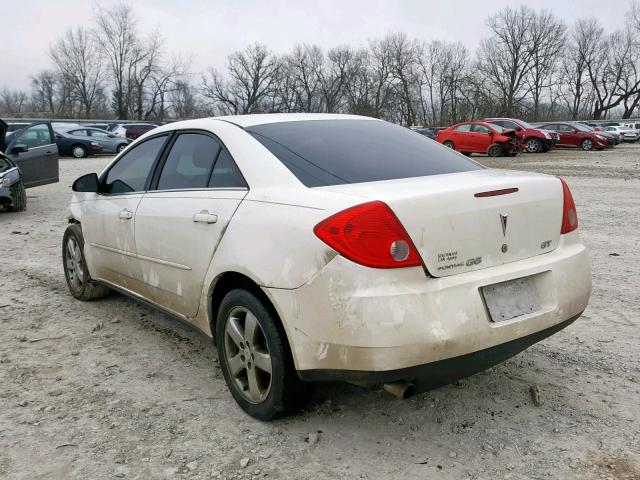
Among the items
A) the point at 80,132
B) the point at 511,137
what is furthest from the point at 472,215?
the point at 80,132

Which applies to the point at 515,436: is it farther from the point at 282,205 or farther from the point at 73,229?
the point at 73,229

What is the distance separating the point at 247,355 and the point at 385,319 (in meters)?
0.88

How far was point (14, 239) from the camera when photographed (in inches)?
314

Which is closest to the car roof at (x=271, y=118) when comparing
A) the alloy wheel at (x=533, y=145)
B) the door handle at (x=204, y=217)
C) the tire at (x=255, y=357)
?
the door handle at (x=204, y=217)

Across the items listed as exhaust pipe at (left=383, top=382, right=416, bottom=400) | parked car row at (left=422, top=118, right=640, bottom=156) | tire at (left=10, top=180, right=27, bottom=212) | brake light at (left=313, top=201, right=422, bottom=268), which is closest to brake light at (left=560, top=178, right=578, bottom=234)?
brake light at (left=313, top=201, right=422, bottom=268)

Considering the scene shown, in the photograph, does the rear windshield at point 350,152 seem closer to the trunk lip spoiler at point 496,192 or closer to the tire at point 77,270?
the trunk lip spoiler at point 496,192

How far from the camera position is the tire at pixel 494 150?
22.2 metres

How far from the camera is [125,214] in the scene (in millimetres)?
3865

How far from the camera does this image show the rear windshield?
2820mm

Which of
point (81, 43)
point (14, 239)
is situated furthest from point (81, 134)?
point (81, 43)

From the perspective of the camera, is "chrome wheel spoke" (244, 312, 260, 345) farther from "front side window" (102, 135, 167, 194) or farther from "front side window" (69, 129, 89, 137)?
"front side window" (69, 129, 89, 137)

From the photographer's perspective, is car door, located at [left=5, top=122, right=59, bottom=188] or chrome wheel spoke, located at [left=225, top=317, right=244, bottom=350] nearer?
chrome wheel spoke, located at [left=225, top=317, right=244, bottom=350]

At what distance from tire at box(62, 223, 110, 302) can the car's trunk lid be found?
2956 millimetres

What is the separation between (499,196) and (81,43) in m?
74.2
